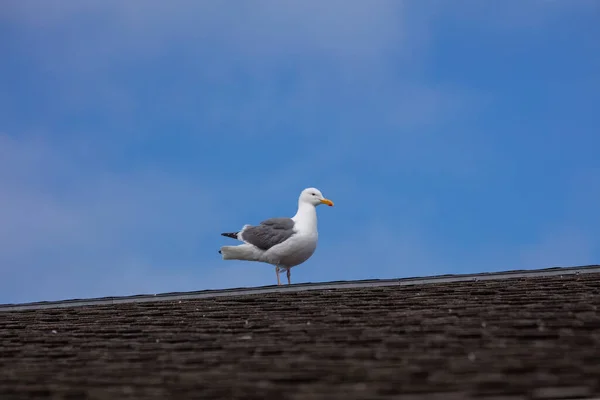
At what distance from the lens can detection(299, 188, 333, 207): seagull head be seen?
1277cm

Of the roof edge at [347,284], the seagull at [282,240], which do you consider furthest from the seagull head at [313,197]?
the roof edge at [347,284]

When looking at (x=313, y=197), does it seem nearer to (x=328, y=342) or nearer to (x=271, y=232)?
(x=271, y=232)

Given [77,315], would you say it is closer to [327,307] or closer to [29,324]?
[29,324]

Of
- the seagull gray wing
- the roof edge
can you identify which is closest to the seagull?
the seagull gray wing

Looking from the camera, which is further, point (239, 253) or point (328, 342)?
point (239, 253)

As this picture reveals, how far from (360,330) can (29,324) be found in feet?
12.1

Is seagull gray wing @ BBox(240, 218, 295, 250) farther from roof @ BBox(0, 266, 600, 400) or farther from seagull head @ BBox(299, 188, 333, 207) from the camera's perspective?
roof @ BBox(0, 266, 600, 400)

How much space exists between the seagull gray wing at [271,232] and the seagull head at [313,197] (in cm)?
84

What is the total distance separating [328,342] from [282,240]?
6.06 metres

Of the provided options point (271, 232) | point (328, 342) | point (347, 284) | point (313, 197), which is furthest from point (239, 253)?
point (328, 342)

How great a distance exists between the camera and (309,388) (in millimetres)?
4359

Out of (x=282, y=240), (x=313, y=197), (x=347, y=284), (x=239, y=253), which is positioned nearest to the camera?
(x=347, y=284)

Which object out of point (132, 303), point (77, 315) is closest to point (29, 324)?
point (77, 315)

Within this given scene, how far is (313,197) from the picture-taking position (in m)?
12.9
